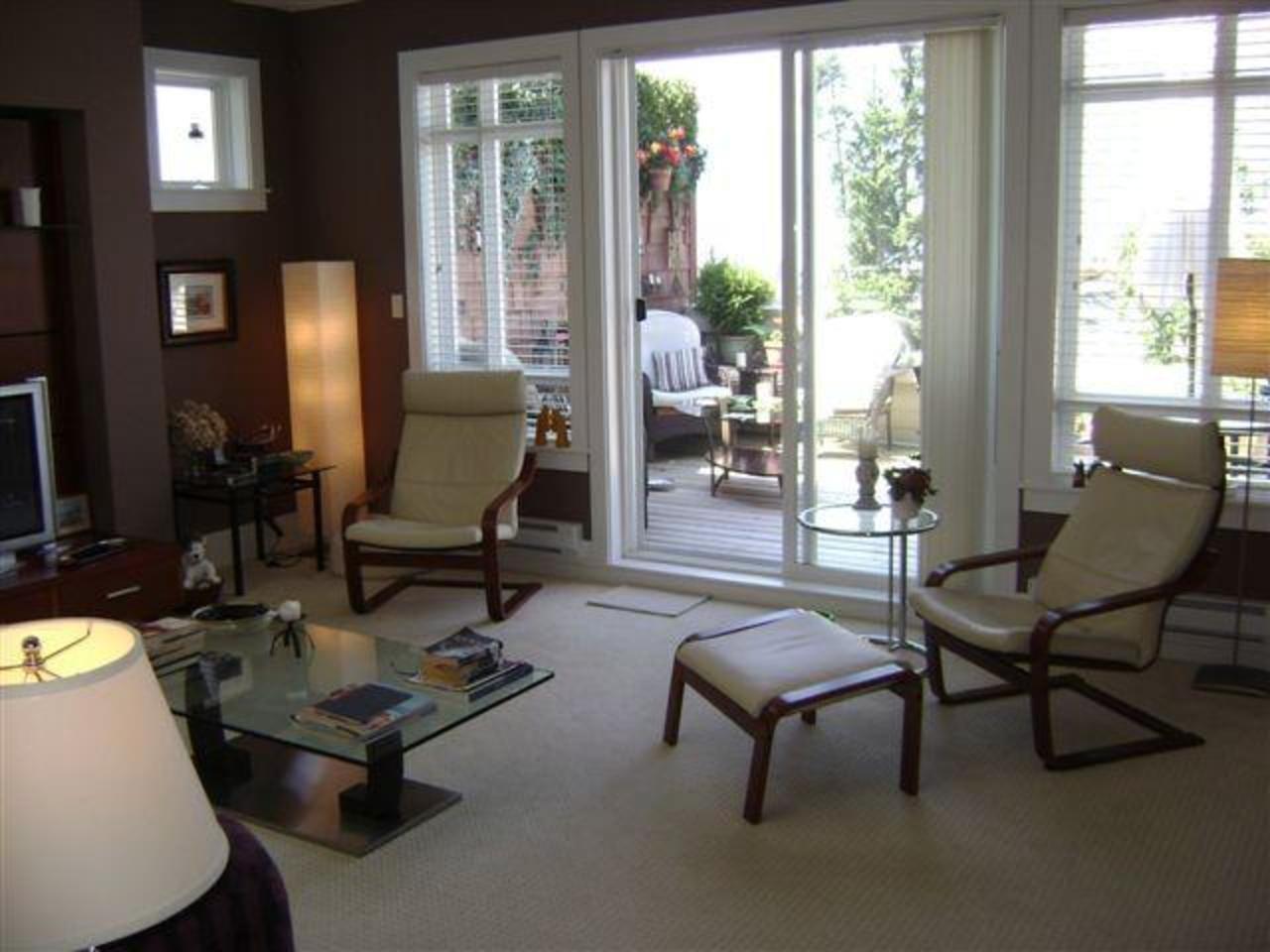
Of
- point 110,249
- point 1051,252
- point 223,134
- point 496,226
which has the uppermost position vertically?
point 223,134

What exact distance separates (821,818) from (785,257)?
2.61 metres

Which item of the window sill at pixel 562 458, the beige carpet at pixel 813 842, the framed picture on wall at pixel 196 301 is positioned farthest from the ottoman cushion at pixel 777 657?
the framed picture on wall at pixel 196 301

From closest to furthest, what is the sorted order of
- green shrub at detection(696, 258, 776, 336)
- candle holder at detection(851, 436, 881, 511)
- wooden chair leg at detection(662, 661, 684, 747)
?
wooden chair leg at detection(662, 661, 684, 747) < candle holder at detection(851, 436, 881, 511) < green shrub at detection(696, 258, 776, 336)

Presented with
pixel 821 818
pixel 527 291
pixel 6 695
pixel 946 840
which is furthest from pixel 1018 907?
pixel 527 291

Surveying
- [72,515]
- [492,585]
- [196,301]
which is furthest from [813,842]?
[196,301]

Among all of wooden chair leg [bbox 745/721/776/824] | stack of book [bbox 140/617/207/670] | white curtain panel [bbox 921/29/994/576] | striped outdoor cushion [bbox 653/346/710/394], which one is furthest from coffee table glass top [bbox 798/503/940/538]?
striped outdoor cushion [bbox 653/346/710/394]

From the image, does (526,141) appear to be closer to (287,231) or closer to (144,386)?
(287,231)

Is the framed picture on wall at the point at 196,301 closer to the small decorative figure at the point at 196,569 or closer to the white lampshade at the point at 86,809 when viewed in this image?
the small decorative figure at the point at 196,569

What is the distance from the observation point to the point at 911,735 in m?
3.76

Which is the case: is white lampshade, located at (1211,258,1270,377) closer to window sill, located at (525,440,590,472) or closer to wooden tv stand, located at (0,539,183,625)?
window sill, located at (525,440,590,472)

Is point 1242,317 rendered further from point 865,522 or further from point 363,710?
point 363,710

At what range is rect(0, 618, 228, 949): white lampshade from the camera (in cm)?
150

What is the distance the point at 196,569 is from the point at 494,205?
2083 mm

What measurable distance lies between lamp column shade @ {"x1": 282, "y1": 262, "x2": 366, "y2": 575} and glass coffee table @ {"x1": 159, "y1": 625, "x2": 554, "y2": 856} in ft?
7.22
